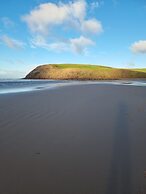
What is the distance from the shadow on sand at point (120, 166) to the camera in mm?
2897

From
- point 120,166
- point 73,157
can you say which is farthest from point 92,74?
point 120,166

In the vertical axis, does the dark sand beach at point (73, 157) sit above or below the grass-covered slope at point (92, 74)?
above

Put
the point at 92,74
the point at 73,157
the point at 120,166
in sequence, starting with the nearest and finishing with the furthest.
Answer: the point at 120,166
the point at 73,157
the point at 92,74

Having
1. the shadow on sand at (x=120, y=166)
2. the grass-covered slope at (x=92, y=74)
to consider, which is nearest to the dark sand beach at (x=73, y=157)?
the shadow on sand at (x=120, y=166)

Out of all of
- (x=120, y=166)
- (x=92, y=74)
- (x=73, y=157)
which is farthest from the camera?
(x=92, y=74)

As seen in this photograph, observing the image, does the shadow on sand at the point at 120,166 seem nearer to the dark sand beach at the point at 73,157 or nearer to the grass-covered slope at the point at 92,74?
the dark sand beach at the point at 73,157

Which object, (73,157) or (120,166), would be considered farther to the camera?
(73,157)

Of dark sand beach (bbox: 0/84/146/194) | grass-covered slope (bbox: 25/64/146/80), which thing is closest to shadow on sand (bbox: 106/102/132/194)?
dark sand beach (bbox: 0/84/146/194)

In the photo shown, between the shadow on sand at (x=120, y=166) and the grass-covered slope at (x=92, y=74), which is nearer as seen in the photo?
the shadow on sand at (x=120, y=166)

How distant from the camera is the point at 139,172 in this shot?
3.30 m

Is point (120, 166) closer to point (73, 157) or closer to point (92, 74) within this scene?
point (73, 157)

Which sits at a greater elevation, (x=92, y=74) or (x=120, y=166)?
(x=120, y=166)

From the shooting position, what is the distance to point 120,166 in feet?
11.5

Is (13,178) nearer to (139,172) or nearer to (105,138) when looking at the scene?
(139,172)
